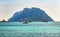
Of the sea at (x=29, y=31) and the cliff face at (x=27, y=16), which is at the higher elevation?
the cliff face at (x=27, y=16)

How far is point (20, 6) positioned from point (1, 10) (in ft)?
2.72

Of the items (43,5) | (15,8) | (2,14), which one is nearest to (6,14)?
(2,14)

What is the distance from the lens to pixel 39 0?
720cm

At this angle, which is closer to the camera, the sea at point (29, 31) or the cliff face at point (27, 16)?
the sea at point (29, 31)

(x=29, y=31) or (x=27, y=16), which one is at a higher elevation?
(x=27, y=16)

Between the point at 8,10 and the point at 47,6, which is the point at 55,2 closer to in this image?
the point at 47,6

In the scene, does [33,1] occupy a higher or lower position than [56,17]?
higher

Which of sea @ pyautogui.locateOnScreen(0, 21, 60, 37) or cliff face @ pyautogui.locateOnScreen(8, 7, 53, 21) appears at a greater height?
cliff face @ pyautogui.locateOnScreen(8, 7, 53, 21)

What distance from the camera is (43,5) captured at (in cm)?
729

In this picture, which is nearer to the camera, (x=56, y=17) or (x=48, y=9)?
(x=56, y=17)

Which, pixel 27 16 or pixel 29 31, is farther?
pixel 27 16

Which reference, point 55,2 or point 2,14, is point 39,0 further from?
point 2,14

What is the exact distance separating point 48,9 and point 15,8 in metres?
0.99

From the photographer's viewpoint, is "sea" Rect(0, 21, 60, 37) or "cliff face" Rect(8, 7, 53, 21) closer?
"sea" Rect(0, 21, 60, 37)
